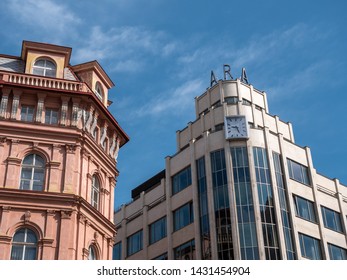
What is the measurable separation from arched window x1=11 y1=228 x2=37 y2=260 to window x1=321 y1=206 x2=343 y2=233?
35.2 metres

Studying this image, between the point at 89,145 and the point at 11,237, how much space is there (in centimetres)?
709

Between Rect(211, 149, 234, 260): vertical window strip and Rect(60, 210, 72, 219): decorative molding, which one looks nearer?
Rect(60, 210, 72, 219): decorative molding

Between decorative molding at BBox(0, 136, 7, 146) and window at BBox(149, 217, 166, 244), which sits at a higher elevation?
window at BBox(149, 217, 166, 244)

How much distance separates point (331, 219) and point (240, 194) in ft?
40.7

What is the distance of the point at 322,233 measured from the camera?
5384cm

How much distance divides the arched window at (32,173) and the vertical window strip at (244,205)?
22.9 metres

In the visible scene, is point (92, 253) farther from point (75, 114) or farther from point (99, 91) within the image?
point (99, 91)

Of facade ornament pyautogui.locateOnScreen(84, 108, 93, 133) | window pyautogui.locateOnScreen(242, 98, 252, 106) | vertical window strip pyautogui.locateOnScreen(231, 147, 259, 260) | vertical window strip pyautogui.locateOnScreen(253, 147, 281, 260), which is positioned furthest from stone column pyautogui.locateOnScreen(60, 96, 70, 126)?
window pyautogui.locateOnScreen(242, 98, 252, 106)

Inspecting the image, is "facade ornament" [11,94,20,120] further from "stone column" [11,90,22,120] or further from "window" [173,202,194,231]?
"window" [173,202,194,231]

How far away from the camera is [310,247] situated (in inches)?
2055

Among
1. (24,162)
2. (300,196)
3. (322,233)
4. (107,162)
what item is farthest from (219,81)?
(24,162)

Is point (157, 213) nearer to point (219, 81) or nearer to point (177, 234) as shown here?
point (177, 234)

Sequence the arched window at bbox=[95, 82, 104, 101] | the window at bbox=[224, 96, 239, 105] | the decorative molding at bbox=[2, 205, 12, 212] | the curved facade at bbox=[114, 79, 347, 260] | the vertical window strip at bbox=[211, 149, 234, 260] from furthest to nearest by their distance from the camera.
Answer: the window at bbox=[224, 96, 239, 105], the curved facade at bbox=[114, 79, 347, 260], the vertical window strip at bbox=[211, 149, 234, 260], the arched window at bbox=[95, 82, 104, 101], the decorative molding at bbox=[2, 205, 12, 212]

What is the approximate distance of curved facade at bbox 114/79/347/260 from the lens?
49375 mm
